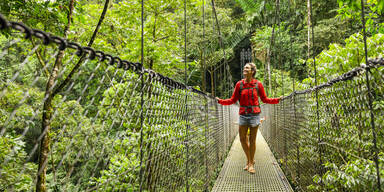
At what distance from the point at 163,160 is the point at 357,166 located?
0.94 metres

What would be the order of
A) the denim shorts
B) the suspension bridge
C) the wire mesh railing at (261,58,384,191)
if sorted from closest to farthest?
the suspension bridge → the wire mesh railing at (261,58,384,191) → the denim shorts

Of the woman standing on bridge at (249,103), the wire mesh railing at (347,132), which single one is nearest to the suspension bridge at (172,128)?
the wire mesh railing at (347,132)

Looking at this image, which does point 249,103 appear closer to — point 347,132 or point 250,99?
point 250,99

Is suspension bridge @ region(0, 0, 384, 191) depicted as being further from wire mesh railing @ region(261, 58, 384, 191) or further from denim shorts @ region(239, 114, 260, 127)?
denim shorts @ region(239, 114, 260, 127)

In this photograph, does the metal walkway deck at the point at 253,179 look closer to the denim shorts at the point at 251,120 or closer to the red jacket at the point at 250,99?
the denim shorts at the point at 251,120

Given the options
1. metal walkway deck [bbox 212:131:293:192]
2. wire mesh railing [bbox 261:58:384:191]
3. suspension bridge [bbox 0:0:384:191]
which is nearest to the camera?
suspension bridge [bbox 0:0:384:191]

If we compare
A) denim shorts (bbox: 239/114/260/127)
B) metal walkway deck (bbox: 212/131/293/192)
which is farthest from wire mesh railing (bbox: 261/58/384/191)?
denim shorts (bbox: 239/114/260/127)

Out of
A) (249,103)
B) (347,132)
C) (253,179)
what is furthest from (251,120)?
(347,132)

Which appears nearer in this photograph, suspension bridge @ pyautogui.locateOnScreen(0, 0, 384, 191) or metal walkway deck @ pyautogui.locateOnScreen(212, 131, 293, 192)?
suspension bridge @ pyautogui.locateOnScreen(0, 0, 384, 191)

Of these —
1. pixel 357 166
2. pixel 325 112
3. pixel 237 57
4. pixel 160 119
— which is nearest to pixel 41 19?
pixel 160 119

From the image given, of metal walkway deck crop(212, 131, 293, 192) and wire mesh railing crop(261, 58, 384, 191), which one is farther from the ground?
wire mesh railing crop(261, 58, 384, 191)

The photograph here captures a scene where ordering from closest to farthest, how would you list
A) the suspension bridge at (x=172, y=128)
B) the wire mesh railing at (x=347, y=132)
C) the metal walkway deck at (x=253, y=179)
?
1. the suspension bridge at (x=172, y=128)
2. the wire mesh railing at (x=347, y=132)
3. the metal walkway deck at (x=253, y=179)

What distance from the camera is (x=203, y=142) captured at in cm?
201

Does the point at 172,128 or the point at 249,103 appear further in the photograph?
the point at 249,103
